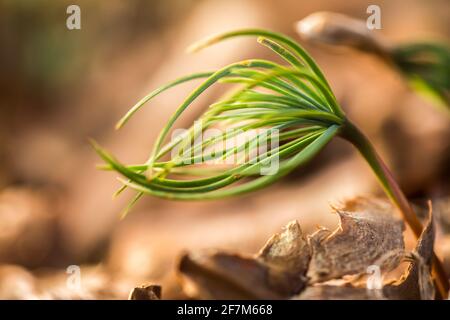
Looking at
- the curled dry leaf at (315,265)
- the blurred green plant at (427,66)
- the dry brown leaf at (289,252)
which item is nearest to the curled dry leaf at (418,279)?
the curled dry leaf at (315,265)

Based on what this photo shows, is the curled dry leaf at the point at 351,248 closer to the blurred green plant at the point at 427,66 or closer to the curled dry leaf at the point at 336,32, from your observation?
the curled dry leaf at the point at 336,32

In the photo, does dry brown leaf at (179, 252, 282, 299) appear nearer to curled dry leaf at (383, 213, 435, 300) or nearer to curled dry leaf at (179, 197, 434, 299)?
curled dry leaf at (179, 197, 434, 299)

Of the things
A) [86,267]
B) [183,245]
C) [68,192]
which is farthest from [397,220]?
[68,192]

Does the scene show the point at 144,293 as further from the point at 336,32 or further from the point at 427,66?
the point at 427,66

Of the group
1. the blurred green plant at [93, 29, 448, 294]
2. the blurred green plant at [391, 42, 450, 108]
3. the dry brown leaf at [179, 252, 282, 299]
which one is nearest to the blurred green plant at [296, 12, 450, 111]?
the blurred green plant at [391, 42, 450, 108]

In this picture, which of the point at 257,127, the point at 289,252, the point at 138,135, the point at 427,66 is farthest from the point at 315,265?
the point at 138,135

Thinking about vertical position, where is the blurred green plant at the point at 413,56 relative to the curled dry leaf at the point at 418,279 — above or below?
above
